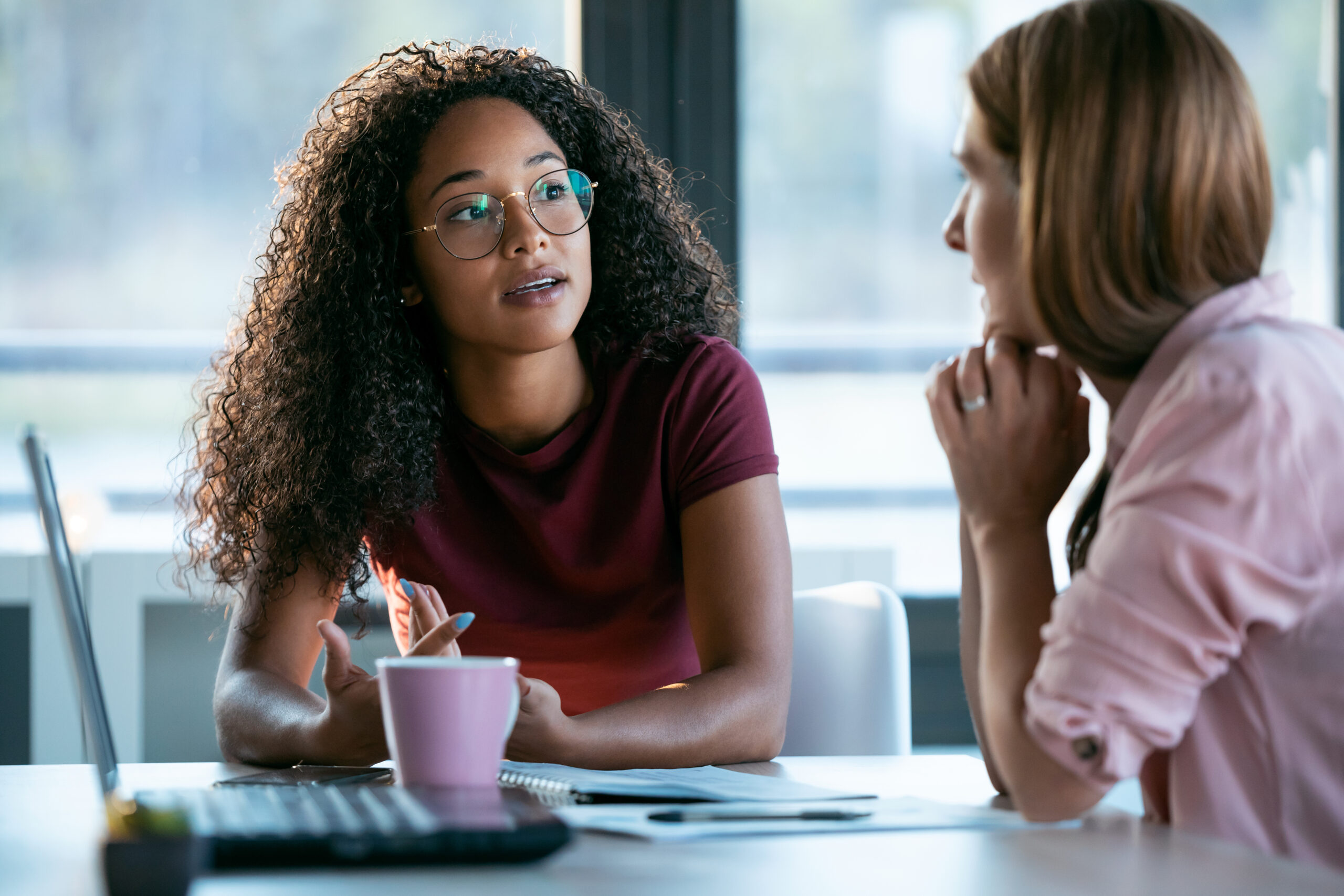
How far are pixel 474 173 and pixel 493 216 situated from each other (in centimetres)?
6

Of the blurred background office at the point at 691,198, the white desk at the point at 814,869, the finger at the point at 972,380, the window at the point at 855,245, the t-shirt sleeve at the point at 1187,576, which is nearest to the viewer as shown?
the white desk at the point at 814,869

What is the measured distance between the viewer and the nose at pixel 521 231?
1.55m

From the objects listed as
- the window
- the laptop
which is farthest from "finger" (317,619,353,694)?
the window

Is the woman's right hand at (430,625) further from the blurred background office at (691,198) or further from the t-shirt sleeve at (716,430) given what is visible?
the blurred background office at (691,198)

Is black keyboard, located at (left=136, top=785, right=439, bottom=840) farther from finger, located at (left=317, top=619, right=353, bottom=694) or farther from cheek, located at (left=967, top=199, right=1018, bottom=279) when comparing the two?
cheek, located at (left=967, top=199, right=1018, bottom=279)

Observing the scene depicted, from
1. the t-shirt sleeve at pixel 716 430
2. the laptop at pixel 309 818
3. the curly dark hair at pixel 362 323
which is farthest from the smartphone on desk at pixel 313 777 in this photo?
the t-shirt sleeve at pixel 716 430

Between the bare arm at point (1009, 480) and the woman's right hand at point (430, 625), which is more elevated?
the bare arm at point (1009, 480)

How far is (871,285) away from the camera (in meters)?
3.01

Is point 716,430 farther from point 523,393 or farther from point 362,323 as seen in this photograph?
point 362,323

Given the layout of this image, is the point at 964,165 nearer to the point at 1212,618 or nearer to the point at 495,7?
the point at 1212,618

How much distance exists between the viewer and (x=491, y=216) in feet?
5.16

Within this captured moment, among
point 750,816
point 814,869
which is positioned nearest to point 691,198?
point 750,816

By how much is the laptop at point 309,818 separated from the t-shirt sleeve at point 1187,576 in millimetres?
332

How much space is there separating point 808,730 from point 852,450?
152 centimetres
